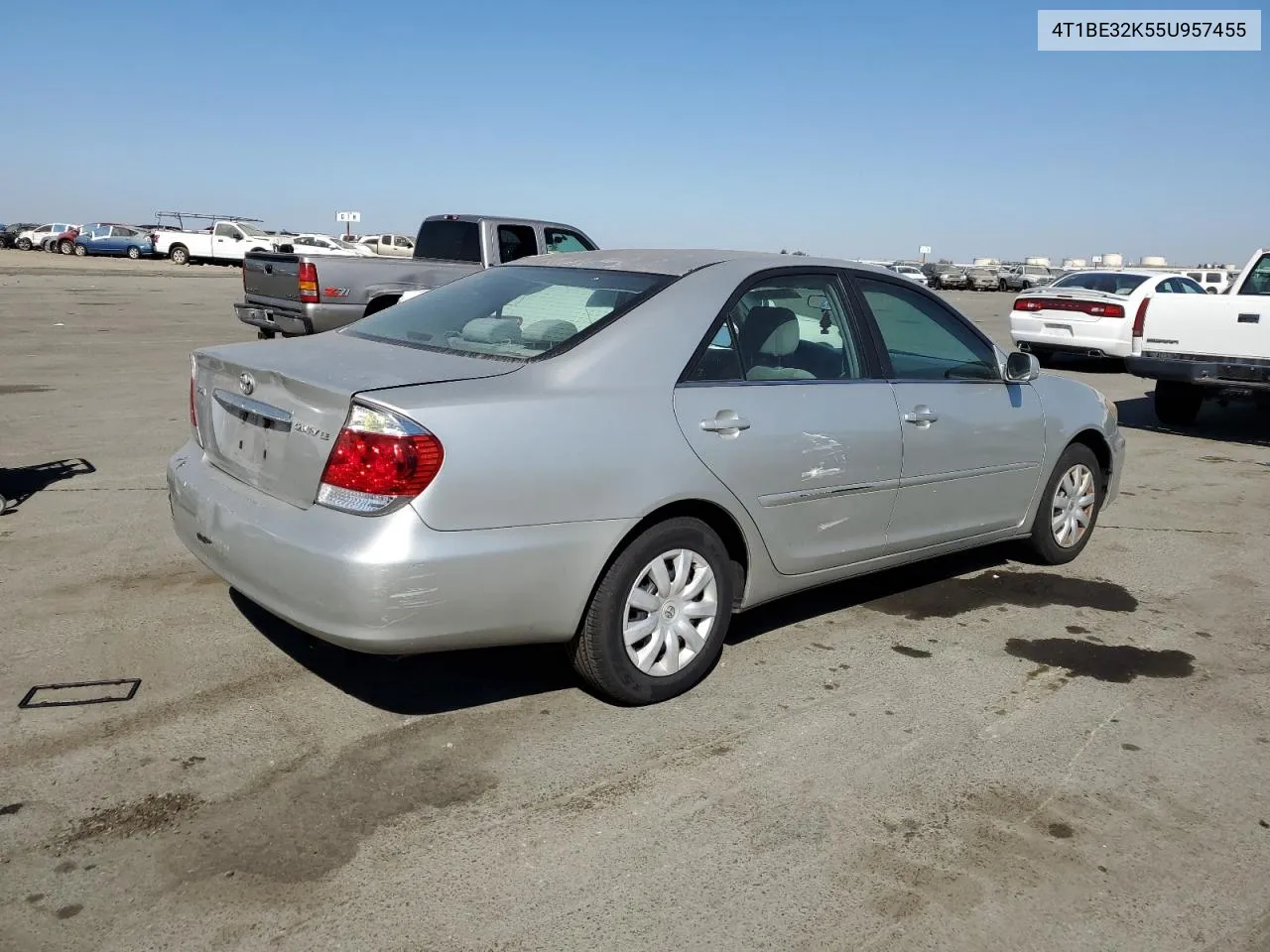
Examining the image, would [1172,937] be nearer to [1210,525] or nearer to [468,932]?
[468,932]

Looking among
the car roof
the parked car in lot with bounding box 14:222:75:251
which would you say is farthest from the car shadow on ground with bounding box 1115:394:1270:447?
the parked car in lot with bounding box 14:222:75:251

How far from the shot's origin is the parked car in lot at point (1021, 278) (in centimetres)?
5975

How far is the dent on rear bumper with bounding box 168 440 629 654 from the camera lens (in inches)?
133

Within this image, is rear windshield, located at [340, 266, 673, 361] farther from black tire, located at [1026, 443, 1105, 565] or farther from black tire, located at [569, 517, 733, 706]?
black tire, located at [1026, 443, 1105, 565]

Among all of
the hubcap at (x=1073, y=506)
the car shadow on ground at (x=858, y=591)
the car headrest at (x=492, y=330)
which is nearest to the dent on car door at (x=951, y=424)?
the hubcap at (x=1073, y=506)

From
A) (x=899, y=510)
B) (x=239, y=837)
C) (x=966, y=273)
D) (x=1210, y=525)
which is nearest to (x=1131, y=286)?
(x=1210, y=525)

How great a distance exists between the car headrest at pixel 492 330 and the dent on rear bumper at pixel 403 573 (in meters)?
0.90

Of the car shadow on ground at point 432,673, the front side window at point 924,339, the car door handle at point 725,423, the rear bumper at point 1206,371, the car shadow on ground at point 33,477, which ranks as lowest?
the car shadow on ground at point 432,673

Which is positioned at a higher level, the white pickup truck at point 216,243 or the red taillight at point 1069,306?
the white pickup truck at point 216,243

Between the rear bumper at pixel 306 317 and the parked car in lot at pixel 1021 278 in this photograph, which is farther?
the parked car in lot at pixel 1021 278

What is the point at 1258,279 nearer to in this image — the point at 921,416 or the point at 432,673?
the point at 921,416

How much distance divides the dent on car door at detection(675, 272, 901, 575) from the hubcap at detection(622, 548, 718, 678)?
1.11 feet

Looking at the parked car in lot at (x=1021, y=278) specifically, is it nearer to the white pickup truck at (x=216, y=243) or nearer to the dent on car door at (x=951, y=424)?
the white pickup truck at (x=216, y=243)

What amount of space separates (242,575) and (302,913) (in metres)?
1.34
